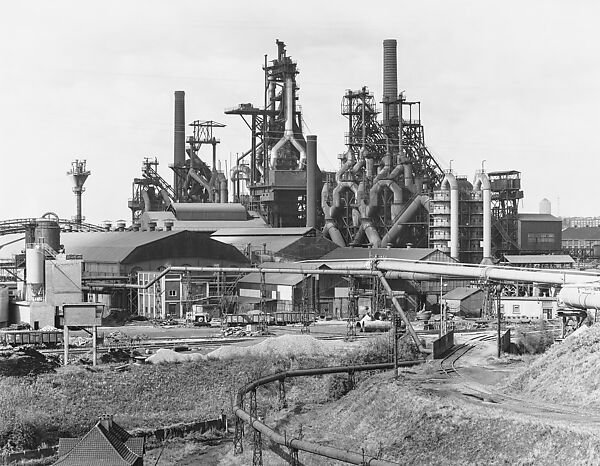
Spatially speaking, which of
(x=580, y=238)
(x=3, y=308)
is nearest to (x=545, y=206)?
(x=580, y=238)

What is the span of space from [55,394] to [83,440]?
35.4ft

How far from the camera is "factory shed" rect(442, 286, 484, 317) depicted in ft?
199

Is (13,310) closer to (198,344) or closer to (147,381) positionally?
(198,344)

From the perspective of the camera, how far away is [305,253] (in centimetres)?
7262

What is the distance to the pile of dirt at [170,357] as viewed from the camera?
3909 cm

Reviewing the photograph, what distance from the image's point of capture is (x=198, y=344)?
149 feet

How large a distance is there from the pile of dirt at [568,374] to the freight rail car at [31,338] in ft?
76.8

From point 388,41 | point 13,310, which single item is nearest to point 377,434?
point 13,310

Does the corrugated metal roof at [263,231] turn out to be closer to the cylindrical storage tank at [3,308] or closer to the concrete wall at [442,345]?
the cylindrical storage tank at [3,308]

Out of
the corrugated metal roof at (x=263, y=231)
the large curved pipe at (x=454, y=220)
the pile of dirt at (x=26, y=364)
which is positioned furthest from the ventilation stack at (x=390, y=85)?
the pile of dirt at (x=26, y=364)

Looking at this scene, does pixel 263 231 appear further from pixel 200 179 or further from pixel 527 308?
pixel 527 308

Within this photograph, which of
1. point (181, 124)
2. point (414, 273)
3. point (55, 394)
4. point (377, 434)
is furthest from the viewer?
point (181, 124)

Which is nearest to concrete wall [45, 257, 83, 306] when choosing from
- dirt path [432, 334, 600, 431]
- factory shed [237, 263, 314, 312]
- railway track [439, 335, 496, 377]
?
factory shed [237, 263, 314, 312]

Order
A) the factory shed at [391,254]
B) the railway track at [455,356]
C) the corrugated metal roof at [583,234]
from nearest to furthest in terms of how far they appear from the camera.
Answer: the railway track at [455,356] < the factory shed at [391,254] < the corrugated metal roof at [583,234]
